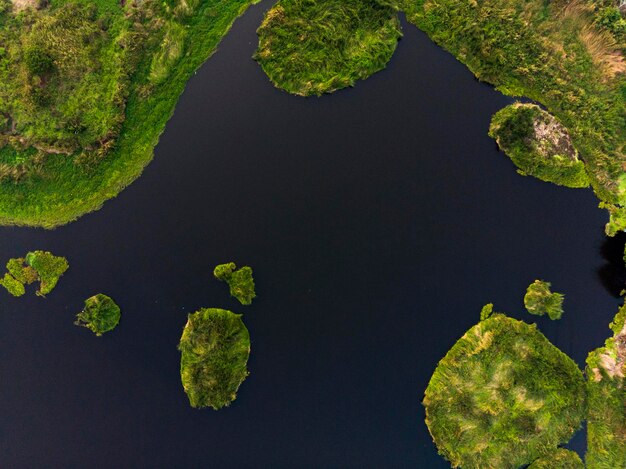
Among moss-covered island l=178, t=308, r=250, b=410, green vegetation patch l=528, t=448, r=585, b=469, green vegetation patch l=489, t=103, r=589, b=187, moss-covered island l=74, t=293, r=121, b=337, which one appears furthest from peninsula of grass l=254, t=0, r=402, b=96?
green vegetation patch l=528, t=448, r=585, b=469

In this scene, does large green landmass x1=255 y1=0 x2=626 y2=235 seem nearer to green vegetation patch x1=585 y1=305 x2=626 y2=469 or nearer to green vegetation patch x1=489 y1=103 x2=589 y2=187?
green vegetation patch x1=489 y1=103 x2=589 y2=187

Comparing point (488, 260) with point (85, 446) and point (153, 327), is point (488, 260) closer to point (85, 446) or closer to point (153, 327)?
point (153, 327)

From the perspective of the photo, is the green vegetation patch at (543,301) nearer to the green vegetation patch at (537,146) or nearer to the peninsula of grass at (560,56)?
the green vegetation patch at (537,146)

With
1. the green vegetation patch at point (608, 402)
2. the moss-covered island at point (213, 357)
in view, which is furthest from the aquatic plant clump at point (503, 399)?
the moss-covered island at point (213, 357)

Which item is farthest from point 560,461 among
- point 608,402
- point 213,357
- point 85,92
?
point 85,92

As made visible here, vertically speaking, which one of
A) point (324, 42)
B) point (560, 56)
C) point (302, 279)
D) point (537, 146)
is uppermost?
point (560, 56)

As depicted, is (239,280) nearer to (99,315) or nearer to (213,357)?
(213,357)
